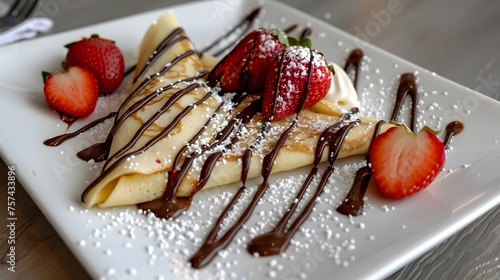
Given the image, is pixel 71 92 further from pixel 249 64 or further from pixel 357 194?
pixel 357 194

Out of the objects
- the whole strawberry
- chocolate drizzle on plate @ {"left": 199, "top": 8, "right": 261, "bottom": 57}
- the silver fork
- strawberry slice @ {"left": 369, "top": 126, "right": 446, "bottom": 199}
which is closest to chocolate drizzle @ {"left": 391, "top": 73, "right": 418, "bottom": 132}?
strawberry slice @ {"left": 369, "top": 126, "right": 446, "bottom": 199}

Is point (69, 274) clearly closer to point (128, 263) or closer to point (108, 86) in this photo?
point (128, 263)

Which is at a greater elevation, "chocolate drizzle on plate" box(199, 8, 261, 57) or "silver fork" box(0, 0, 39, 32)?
"chocolate drizzle on plate" box(199, 8, 261, 57)

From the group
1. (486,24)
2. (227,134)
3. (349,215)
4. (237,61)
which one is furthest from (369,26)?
(349,215)

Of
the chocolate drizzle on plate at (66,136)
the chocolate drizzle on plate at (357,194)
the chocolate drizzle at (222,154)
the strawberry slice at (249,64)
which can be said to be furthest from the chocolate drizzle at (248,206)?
the chocolate drizzle on plate at (66,136)

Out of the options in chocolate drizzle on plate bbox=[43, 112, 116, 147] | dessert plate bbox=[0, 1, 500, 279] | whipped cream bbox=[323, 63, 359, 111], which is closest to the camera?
dessert plate bbox=[0, 1, 500, 279]

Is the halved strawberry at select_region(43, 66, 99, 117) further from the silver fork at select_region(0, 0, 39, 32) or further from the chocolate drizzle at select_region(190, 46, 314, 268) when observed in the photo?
the silver fork at select_region(0, 0, 39, 32)
